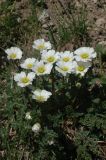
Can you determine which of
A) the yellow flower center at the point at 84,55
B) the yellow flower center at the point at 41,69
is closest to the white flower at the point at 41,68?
the yellow flower center at the point at 41,69

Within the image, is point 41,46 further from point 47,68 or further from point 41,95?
point 41,95

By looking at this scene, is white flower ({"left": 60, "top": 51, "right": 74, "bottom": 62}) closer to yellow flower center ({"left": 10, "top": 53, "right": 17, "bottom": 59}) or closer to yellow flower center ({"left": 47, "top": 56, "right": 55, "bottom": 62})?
yellow flower center ({"left": 47, "top": 56, "right": 55, "bottom": 62})

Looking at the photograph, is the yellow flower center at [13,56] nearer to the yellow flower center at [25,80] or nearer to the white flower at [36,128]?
the yellow flower center at [25,80]

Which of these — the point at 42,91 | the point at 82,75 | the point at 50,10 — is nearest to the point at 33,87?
the point at 42,91

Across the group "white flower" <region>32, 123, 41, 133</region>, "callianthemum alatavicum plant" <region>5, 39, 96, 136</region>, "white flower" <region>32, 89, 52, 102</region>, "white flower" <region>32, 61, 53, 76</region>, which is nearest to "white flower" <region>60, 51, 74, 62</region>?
"callianthemum alatavicum plant" <region>5, 39, 96, 136</region>

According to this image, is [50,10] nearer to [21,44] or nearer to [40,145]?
[21,44]

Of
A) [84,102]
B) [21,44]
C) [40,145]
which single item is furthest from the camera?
[21,44]
